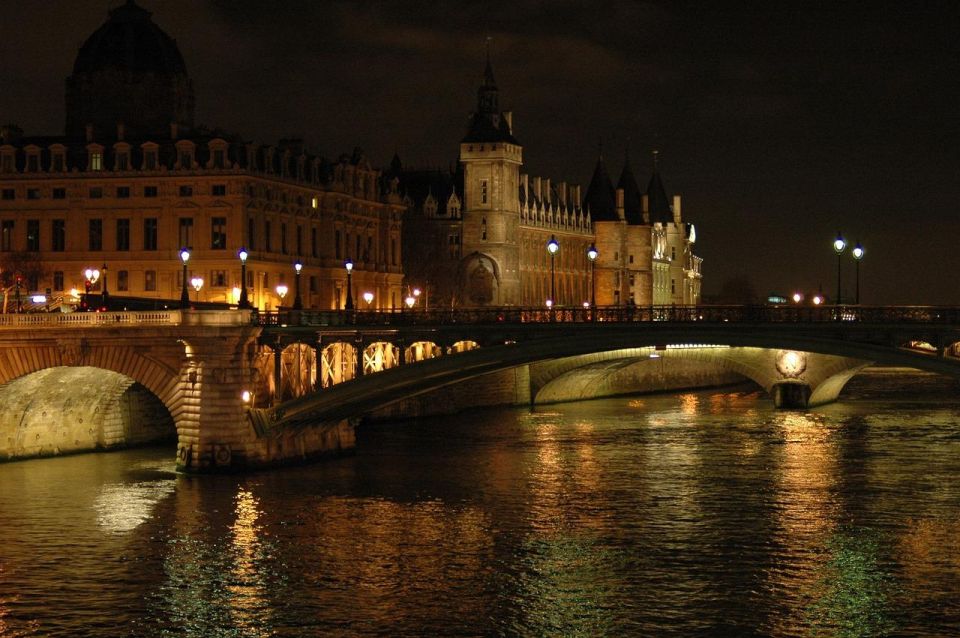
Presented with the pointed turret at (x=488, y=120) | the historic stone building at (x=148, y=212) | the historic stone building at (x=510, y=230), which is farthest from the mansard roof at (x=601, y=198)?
the historic stone building at (x=148, y=212)

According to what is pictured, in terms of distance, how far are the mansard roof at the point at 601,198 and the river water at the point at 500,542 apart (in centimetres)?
9889

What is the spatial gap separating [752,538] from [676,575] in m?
5.11

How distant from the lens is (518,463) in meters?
62.3

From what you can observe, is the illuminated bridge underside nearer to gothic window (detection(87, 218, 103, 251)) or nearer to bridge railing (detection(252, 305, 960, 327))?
bridge railing (detection(252, 305, 960, 327))

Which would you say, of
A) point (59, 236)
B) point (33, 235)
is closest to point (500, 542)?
point (59, 236)

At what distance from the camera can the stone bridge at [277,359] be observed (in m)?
57.1

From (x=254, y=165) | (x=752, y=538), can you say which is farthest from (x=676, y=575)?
(x=254, y=165)

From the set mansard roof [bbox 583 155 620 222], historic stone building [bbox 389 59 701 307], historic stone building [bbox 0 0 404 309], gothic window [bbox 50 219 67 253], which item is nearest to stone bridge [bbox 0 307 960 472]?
historic stone building [bbox 0 0 404 309]

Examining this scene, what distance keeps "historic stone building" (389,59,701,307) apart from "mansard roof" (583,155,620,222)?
94 millimetres

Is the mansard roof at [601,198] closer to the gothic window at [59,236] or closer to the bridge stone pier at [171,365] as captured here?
the gothic window at [59,236]

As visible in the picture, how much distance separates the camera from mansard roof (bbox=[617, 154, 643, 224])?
170 meters

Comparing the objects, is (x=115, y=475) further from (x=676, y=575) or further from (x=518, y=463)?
(x=676, y=575)

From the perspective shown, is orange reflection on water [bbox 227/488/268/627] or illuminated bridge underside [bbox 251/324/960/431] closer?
orange reflection on water [bbox 227/488/268/627]

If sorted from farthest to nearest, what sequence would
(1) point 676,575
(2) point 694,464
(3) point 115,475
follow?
(2) point 694,464 < (3) point 115,475 < (1) point 676,575
